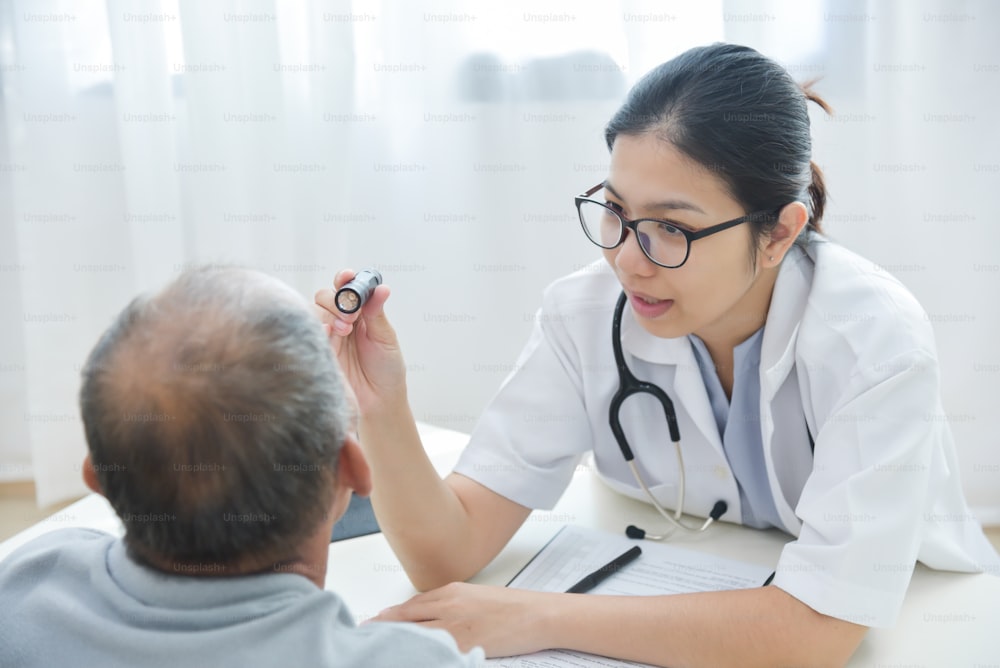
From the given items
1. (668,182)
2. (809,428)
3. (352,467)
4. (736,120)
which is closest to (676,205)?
(668,182)

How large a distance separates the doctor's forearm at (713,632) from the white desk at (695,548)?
0.16ft

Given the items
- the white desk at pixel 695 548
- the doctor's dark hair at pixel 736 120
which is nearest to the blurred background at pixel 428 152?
the white desk at pixel 695 548

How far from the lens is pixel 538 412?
4.79 ft

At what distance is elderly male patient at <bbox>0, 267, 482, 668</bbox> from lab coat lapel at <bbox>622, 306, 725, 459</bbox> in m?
0.72

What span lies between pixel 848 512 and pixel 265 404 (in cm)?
74

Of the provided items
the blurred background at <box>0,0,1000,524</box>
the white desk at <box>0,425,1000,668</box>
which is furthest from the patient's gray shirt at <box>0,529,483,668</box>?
the blurred background at <box>0,0,1000,524</box>

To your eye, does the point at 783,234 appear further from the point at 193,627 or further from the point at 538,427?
the point at 193,627

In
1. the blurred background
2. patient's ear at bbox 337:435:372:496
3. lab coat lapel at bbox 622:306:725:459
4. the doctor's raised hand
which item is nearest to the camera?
patient's ear at bbox 337:435:372:496

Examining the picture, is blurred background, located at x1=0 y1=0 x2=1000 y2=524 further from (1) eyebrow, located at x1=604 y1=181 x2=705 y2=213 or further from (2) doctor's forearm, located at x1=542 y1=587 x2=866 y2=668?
(2) doctor's forearm, located at x1=542 y1=587 x2=866 y2=668

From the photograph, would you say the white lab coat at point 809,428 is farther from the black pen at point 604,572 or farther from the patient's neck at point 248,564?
the patient's neck at point 248,564

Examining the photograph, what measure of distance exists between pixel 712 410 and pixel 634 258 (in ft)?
1.05

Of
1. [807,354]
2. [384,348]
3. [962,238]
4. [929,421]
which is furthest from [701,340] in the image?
[962,238]

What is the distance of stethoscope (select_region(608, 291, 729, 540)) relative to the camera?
1396mm

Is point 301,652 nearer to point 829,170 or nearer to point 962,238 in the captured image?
point 829,170
